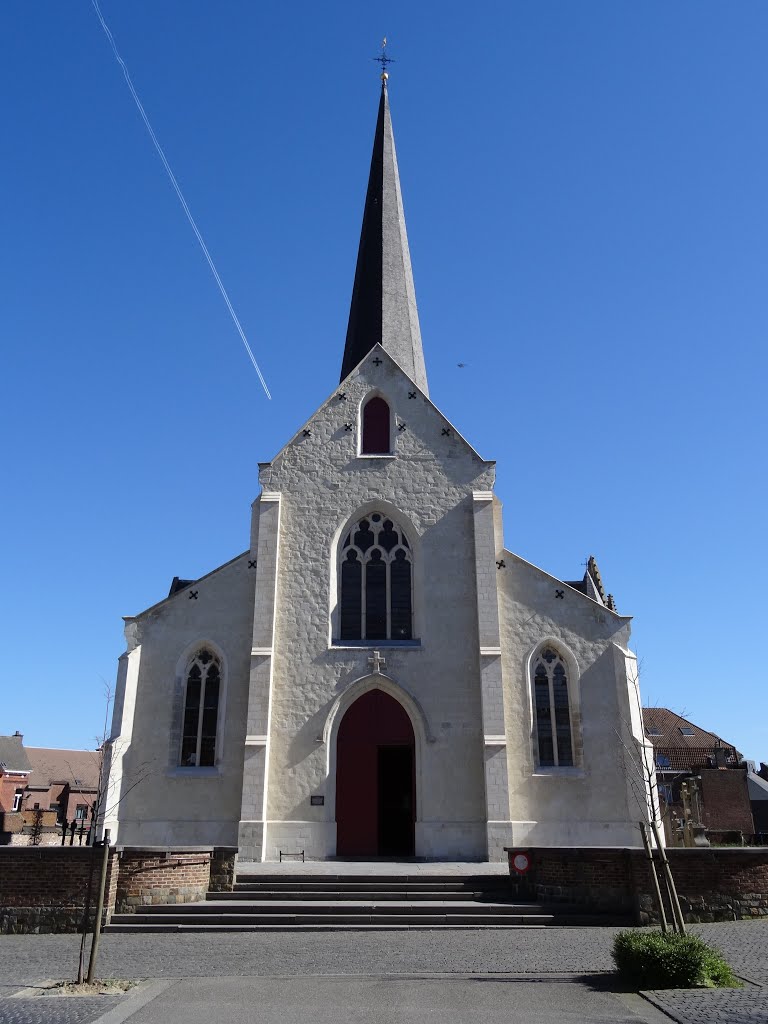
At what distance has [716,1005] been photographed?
26.1 ft

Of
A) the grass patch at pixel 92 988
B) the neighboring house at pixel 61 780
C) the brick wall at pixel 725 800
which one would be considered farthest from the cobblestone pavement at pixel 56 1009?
the neighboring house at pixel 61 780

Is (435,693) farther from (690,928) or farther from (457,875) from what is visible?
(690,928)

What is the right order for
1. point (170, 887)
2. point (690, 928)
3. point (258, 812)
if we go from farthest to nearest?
1. point (258, 812)
2. point (170, 887)
3. point (690, 928)

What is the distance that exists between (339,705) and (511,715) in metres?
4.32

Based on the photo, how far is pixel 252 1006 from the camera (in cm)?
832

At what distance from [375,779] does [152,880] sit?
7514 mm

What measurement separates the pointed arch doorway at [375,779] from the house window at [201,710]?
3248 millimetres

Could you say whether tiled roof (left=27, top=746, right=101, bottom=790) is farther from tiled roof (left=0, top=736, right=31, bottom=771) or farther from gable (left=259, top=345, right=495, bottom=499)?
gable (left=259, top=345, right=495, bottom=499)

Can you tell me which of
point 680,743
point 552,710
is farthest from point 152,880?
point 680,743

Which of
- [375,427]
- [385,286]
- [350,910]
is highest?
[385,286]

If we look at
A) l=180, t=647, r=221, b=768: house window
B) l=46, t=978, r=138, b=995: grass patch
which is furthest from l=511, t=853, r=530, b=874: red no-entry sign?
l=180, t=647, r=221, b=768: house window

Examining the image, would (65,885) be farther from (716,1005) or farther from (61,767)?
(61,767)

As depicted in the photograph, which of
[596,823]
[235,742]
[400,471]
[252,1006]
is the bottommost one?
[252,1006]

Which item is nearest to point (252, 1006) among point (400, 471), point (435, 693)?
point (435, 693)
